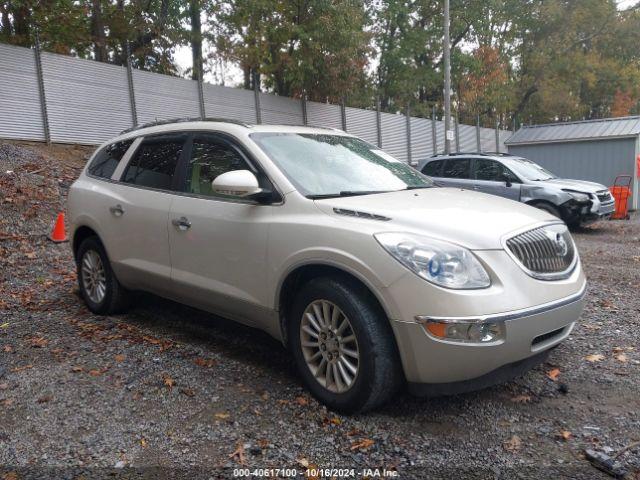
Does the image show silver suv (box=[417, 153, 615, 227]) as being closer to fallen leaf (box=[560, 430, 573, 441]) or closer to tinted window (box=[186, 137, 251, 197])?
tinted window (box=[186, 137, 251, 197])

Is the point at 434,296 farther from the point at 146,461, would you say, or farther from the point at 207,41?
the point at 207,41

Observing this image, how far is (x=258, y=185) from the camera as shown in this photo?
3.72 m

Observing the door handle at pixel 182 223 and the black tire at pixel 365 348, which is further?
the door handle at pixel 182 223

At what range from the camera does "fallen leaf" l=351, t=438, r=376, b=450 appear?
9.68 feet

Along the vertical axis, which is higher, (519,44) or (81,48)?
(519,44)

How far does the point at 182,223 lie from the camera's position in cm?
417

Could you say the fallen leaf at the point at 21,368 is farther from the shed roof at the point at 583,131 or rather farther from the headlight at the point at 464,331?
the shed roof at the point at 583,131

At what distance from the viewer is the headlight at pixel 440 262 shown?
2.90 m

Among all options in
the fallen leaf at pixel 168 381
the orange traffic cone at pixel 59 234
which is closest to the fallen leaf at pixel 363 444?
the fallen leaf at pixel 168 381

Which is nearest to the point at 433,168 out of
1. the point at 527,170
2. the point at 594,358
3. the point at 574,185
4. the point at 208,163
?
the point at 527,170

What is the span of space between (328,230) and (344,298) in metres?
0.42

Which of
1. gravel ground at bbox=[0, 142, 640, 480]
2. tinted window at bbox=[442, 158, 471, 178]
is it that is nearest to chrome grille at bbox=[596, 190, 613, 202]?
tinted window at bbox=[442, 158, 471, 178]

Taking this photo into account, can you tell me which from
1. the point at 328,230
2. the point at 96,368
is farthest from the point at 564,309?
the point at 96,368

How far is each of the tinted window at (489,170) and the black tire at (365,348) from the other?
32.0ft
